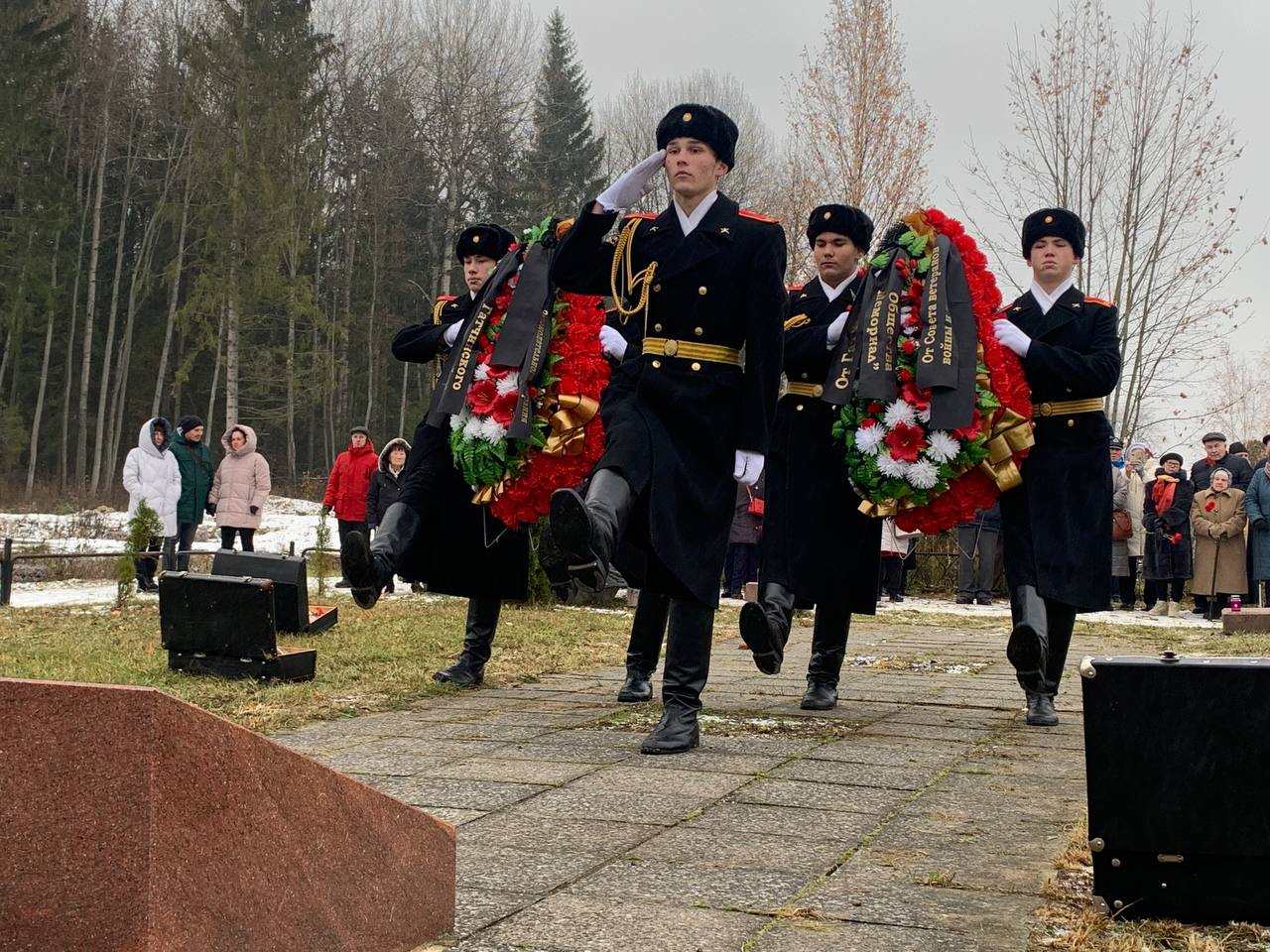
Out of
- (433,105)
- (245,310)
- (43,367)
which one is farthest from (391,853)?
(433,105)

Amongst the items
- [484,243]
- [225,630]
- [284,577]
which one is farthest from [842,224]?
[284,577]

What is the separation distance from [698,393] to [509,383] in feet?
4.49

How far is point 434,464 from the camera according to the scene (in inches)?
265

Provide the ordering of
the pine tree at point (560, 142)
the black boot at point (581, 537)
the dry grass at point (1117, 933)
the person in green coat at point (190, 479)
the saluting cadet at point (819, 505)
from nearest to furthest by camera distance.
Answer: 1. the dry grass at point (1117, 933)
2. the black boot at point (581, 537)
3. the saluting cadet at point (819, 505)
4. the person in green coat at point (190, 479)
5. the pine tree at point (560, 142)

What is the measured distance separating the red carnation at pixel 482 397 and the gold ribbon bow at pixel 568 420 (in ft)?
0.88

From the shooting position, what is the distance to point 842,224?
665 centimetres

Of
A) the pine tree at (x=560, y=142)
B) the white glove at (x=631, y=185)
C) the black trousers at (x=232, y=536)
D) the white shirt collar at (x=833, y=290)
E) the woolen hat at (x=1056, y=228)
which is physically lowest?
the black trousers at (x=232, y=536)

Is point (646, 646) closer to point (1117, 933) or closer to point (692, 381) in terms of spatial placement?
point (692, 381)

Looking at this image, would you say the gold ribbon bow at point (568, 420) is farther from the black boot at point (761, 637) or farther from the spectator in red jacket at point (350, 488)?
the spectator in red jacket at point (350, 488)

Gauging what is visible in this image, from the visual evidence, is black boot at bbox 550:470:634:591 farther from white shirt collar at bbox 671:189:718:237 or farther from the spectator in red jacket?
the spectator in red jacket

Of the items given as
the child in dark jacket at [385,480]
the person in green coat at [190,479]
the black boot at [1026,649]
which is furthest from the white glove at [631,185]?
the person in green coat at [190,479]

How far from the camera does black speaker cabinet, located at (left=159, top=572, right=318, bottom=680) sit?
281 inches

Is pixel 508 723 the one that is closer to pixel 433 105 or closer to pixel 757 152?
pixel 433 105

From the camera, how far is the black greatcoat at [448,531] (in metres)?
6.70
